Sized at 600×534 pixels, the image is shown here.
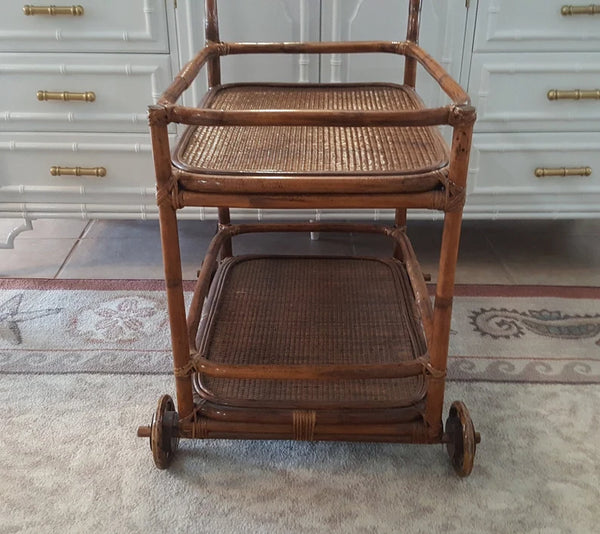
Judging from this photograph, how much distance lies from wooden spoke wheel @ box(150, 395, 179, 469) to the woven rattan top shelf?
34 centimetres

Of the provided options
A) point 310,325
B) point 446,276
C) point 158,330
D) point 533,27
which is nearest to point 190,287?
point 158,330

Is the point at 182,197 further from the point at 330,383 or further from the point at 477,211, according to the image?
the point at 477,211

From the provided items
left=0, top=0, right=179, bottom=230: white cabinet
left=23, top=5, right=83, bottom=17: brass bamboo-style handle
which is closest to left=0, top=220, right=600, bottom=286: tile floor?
left=0, top=0, right=179, bottom=230: white cabinet

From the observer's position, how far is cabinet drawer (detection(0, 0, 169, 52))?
1271mm

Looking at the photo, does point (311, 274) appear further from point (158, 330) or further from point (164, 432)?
point (164, 432)

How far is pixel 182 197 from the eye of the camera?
0.78 meters

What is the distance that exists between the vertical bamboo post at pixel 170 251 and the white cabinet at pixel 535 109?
0.80 m

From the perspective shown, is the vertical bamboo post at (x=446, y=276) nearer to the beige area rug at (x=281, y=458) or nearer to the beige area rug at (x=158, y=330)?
the beige area rug at (x=281, y=458)

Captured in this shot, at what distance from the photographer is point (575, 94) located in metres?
1.32

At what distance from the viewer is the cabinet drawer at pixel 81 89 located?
1.31m

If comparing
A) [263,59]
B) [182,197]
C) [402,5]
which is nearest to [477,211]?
[402,5]

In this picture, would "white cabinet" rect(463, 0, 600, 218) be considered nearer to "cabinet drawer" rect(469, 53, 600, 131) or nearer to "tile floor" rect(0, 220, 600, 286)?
"cabinet drawer" rect(469, 53, 600, 131)

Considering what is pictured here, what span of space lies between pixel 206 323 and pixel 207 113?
44cm

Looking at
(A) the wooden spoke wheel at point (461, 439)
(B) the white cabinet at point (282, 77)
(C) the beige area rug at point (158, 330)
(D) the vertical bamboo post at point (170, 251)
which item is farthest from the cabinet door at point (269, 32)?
(A) the wooden spoke wheel at point (461, 439)
